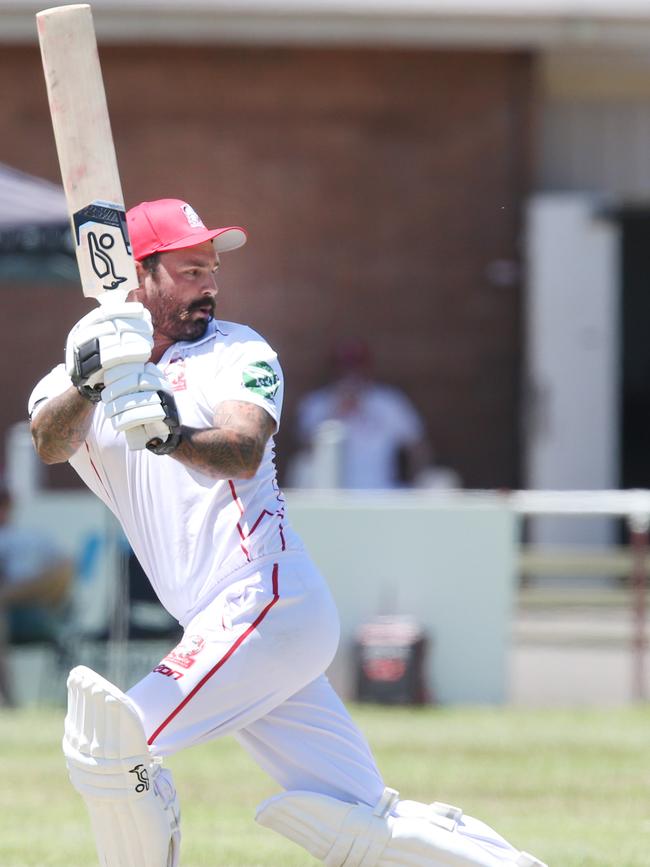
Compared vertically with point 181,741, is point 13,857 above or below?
below

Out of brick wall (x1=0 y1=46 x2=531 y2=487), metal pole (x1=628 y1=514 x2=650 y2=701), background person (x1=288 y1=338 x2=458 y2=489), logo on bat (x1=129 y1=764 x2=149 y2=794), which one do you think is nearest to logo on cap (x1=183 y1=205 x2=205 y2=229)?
logo on bat (x1=129 y1=764 x2=149 y2=794)

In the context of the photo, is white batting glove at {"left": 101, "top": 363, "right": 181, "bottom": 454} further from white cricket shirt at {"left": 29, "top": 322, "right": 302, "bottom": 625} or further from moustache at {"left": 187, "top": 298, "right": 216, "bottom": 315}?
moustache at {"left": 187, "top": 298, "right": 216, "bottom": 315}

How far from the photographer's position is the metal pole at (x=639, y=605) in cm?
1023

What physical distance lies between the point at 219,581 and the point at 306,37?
344 inches

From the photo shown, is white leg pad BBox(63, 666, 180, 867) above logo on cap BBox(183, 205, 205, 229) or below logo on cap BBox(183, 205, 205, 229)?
below

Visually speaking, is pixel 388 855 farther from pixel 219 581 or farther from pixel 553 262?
pixel 553 262

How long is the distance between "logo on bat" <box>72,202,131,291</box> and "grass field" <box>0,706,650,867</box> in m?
2.25

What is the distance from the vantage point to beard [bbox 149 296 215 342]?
4668 millimetres

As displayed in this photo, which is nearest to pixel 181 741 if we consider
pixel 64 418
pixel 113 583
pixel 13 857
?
pixel 64 418

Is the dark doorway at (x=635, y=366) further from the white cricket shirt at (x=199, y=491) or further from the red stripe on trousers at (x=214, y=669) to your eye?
the red stripe on trousers at (x=214, y=669)

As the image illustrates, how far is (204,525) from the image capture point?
14.9 ft

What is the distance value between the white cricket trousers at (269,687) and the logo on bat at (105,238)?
0.81 meters

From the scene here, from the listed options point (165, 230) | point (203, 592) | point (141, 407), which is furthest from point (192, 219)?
point (203, 592)

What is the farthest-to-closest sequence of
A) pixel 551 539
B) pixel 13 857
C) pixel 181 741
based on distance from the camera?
1. pixel 551 539
2. pixel 13 857
3. pixel 181 741
